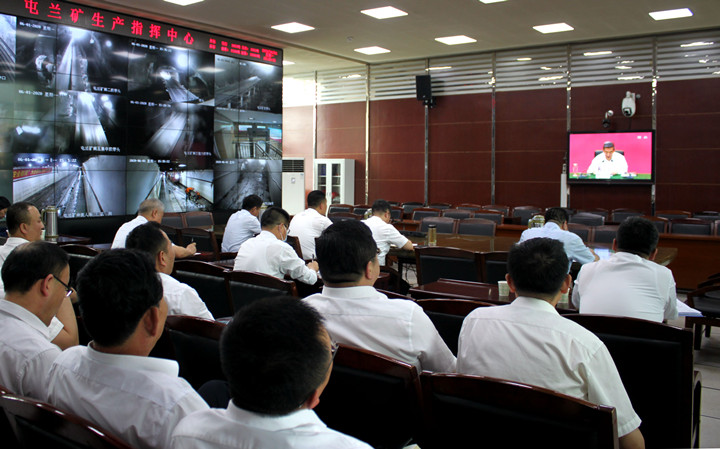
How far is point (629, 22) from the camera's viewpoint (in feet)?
31.3

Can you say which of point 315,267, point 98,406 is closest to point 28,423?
point 98,406

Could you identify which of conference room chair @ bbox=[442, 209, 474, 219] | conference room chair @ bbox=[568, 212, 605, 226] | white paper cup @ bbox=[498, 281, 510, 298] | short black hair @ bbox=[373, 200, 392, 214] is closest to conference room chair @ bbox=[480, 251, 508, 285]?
white paper cup @ bbox=[498, 281, 510, 298]

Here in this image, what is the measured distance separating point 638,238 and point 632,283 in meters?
0.26

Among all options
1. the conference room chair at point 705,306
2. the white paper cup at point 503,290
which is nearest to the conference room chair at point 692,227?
the conference room chair at point 705,306

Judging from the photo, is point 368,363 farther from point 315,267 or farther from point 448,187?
point 448,187

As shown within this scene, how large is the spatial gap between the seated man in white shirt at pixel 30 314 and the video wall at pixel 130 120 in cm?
627

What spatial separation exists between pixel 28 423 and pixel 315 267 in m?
3.15

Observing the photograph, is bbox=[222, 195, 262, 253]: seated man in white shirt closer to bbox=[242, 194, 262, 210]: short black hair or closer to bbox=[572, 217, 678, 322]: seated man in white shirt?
bbox=[242, 194, 262, 210]: short black hair

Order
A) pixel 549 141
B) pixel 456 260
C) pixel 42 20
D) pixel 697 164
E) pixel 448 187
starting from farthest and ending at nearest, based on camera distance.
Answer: pixel 448 187, pixel 549 141, pixel 697 164, pixel 42 20, pixel 456 260

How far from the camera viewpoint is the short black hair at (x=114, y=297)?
156 cm

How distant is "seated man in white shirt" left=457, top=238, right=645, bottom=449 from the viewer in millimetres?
1802

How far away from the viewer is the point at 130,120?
29.2 feet

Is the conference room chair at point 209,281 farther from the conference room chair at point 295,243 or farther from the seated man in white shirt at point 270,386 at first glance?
the seated man in white shirt at point 270,386

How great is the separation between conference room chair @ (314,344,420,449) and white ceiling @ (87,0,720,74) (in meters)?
7.53
